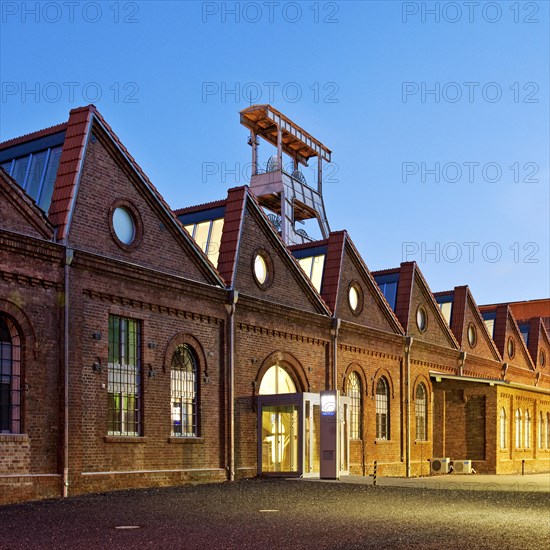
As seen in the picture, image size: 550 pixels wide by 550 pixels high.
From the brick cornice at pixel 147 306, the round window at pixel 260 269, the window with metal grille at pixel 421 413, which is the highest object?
the round window at pixel 260 269

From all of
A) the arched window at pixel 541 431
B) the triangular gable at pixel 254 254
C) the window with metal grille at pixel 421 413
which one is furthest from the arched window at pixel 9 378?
the arched window at pixel 541 431

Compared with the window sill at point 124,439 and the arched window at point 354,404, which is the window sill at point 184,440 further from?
the arched window at point 354,404

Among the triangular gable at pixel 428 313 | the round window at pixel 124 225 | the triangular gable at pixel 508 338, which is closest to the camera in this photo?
the round window at pixel 124 225

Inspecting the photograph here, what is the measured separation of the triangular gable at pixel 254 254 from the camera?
25875 mm

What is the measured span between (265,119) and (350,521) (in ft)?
116

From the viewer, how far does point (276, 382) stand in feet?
90.5

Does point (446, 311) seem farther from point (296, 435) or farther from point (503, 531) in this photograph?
point (503, 531)

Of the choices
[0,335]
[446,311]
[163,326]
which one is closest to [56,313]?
[0,335]

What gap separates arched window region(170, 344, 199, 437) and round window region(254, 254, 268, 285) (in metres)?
4.11

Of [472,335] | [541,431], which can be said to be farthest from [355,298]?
[541,431]

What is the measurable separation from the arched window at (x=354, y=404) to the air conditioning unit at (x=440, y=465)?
18.8ft

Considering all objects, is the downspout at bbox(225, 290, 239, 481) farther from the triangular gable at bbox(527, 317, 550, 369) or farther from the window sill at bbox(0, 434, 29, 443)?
the triangular gable at bbox(527, 317, 550, 369)

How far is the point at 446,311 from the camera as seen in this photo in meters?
44.2

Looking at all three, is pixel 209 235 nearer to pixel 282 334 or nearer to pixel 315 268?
pixel 282 334
